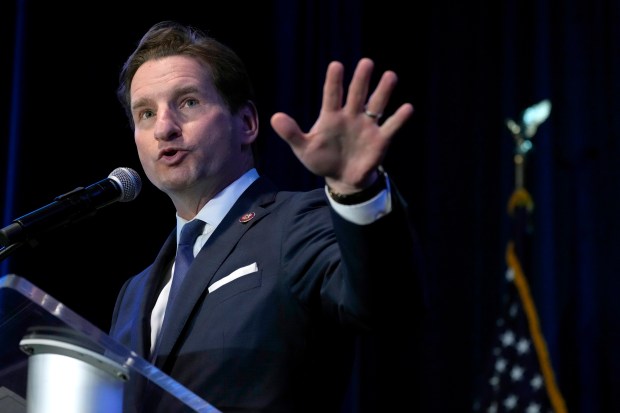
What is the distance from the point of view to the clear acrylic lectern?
1.04 metres

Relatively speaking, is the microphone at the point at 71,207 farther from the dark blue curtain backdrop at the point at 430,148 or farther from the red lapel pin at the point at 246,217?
the dark blue curtain backdrop at the point at 430,148

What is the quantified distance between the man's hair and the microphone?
57cm

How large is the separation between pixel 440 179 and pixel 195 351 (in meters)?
3.20

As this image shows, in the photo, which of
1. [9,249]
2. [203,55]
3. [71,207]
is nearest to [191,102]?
[203,55]

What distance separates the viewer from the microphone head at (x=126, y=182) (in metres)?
1.65

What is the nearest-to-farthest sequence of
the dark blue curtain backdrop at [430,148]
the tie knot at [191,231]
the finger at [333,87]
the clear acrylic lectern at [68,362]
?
1. the clear acrylic lectern at [68,362]
2. the finger at [333,87]
3. the tie knot at [191,231]
4. the dark blue curtain backdrop at [430,148]

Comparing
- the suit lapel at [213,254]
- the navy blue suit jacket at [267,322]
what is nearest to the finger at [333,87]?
the navy blue suit jacket at [267,322]

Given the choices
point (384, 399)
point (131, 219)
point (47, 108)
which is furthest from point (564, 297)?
point (47, 108)

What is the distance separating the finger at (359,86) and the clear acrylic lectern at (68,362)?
1.49 ft

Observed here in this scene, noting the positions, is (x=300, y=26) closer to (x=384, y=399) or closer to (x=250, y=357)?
(x=384, y=399)

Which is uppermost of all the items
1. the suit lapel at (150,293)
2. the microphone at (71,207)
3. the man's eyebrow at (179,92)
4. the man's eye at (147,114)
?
the man's eyebrow at (179,92)

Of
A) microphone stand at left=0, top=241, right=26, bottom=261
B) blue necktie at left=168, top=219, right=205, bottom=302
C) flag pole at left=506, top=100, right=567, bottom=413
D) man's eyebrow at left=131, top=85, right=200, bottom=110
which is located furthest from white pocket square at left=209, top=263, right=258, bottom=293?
flag pole at left=506, top=100, right=567, bottom=413

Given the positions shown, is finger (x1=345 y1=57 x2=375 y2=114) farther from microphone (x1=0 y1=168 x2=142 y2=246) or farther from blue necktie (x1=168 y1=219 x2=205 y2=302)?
blue necktie (x1=168 y1=219 x2=205 y2=302)

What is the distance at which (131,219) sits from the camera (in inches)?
137
